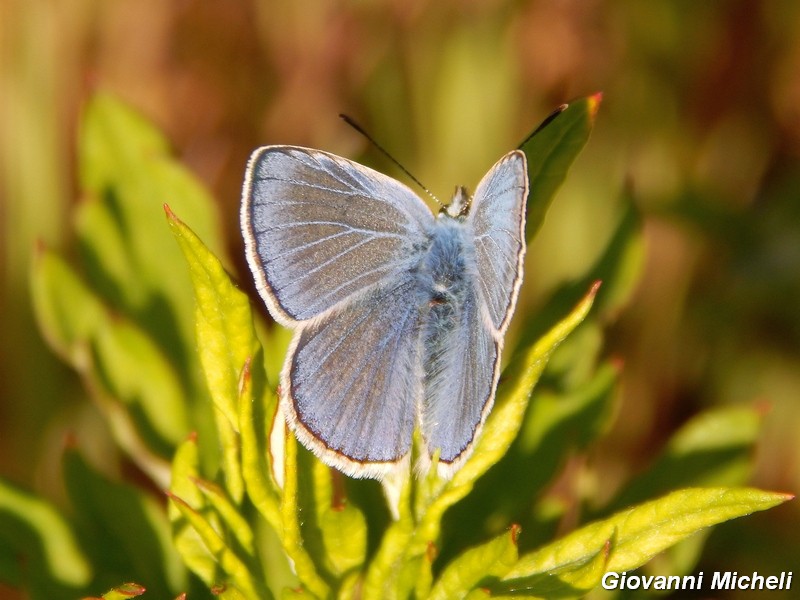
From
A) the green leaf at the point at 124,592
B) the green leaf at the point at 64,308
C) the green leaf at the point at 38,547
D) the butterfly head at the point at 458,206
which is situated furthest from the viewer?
the green leaf at the point at 64,308

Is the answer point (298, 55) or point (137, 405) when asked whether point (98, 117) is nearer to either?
point (137, 405)

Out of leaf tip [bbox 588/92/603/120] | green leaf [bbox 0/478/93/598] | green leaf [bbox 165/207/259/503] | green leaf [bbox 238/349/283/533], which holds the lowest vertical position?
green leaf [bbox 0/478/93/598]

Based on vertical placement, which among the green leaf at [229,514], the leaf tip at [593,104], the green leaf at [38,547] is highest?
the leaf tip at [593,104]

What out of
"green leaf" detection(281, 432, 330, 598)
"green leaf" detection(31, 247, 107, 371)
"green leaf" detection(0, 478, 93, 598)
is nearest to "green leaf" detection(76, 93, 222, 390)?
"green leaf" detection(31, 247, 107, 371)

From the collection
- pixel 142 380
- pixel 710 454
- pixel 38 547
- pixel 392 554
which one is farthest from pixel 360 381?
pixel 710 454

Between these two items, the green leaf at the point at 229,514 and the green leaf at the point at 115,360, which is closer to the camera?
the green leaf at the point at 229,514

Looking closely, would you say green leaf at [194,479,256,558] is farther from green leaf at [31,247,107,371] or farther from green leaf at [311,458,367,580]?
green leaf at [31,247,107,371]

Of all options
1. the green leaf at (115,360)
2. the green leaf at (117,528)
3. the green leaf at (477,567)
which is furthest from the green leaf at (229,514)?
Result: the green leaf at (115,360)

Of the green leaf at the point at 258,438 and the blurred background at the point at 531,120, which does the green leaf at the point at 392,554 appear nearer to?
the green leaf at the point at 258,438
